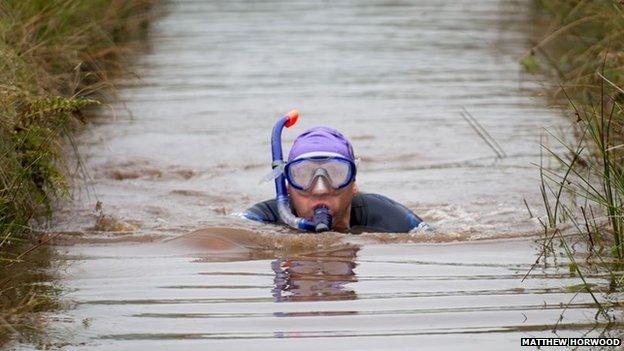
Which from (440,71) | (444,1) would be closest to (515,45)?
(440,71)

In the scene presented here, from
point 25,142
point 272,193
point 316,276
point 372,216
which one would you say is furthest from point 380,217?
point 272,193

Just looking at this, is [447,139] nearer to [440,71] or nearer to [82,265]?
[440,71]

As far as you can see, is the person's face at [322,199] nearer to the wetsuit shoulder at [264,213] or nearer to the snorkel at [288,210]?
the snorkel at [288,210]

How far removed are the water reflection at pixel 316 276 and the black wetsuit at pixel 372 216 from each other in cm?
79

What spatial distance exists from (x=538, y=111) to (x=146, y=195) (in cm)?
509

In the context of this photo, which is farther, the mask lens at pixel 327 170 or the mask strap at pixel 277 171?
the mask strap at pixel 277 171

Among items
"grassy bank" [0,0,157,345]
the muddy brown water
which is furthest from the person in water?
"grassy bank" [0,0,157,345]

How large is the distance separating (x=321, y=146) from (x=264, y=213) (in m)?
0.76

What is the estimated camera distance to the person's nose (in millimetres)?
8125

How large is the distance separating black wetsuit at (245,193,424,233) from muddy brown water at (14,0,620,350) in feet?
0.71

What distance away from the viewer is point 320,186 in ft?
26.6

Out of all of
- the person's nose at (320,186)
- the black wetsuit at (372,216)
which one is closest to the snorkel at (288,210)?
the person's nose at (320,186)

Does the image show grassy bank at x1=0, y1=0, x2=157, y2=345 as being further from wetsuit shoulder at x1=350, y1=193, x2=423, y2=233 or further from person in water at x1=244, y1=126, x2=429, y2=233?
wetsuit shoulder at x1=350, y1=193, x2=423, y2=233

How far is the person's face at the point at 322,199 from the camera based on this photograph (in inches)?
321
